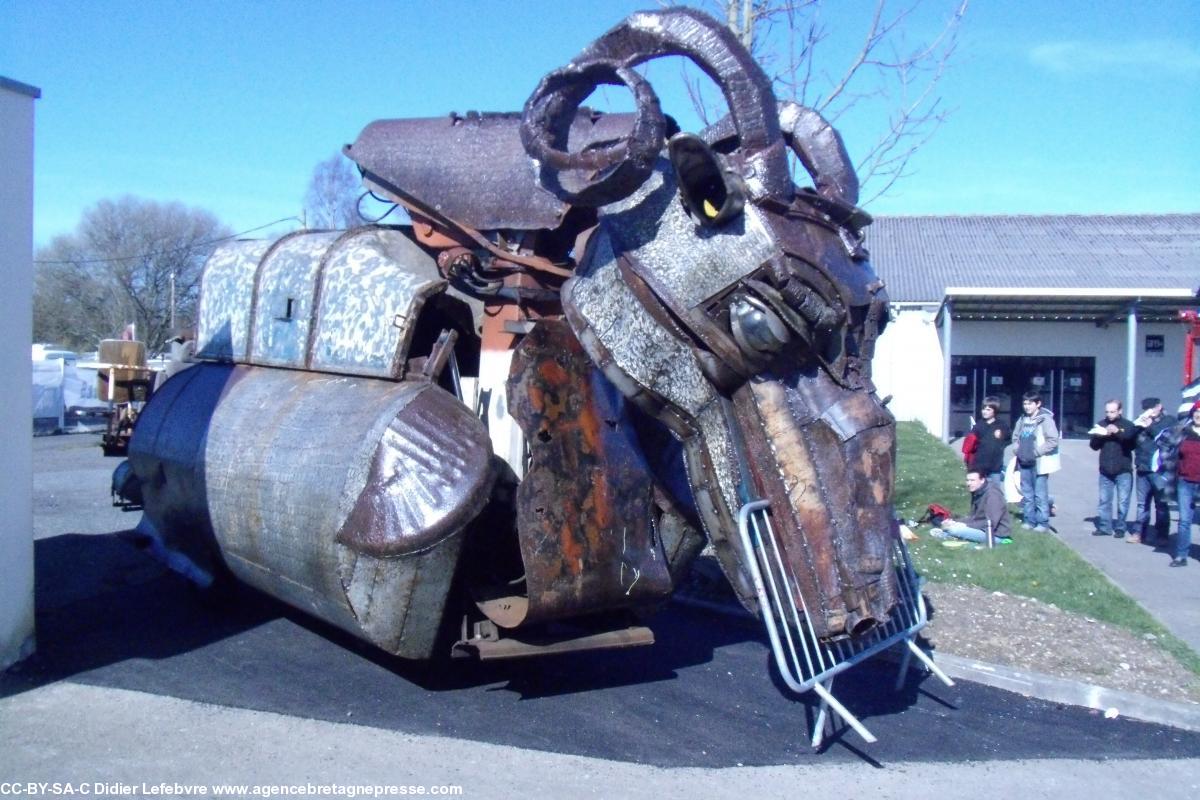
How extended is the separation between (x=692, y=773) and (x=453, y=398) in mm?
2131

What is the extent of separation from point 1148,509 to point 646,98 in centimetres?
994

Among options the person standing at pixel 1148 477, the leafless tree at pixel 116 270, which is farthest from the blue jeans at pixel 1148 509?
the leafless tree at pixel 116 270

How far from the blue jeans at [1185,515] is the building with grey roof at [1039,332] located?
46.4 feet

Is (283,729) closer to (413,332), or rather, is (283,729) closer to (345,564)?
(345,564)

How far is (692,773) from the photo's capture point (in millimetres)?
5012

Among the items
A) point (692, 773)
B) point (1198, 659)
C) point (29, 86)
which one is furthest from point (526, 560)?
point (1198, 659)

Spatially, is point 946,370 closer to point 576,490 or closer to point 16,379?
Answer: point 576,490

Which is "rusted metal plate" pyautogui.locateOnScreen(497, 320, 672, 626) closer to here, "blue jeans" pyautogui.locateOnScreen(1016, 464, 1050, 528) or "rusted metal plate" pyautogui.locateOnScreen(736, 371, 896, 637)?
"rusted metal plate" pyautogui.locateOnScreen(736, 371, 896, 637)

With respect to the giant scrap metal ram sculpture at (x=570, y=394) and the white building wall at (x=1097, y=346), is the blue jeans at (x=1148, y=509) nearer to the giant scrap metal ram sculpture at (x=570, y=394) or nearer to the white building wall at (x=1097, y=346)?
the giant scrap metal ram sculpture at (x=570, y=394)

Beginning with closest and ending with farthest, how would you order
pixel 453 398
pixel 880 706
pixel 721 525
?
pixel 721 525
pixel 453 398
pixel 880 706

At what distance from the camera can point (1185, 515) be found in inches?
427

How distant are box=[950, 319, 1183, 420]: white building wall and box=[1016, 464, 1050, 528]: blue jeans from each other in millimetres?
16123

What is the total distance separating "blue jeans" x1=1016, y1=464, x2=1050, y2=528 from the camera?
12.9 m

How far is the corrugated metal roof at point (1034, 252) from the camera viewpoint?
30.2 m
